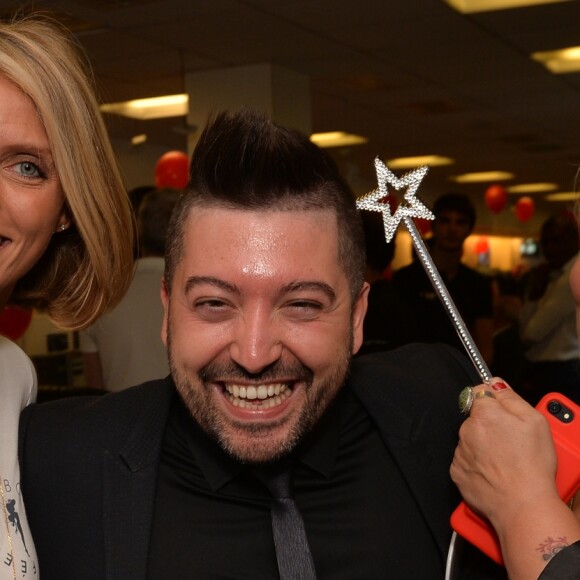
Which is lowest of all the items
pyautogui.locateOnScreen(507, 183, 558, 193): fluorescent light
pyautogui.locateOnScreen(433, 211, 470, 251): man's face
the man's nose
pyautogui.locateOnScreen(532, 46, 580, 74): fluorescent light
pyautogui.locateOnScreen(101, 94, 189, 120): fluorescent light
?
the man's nose

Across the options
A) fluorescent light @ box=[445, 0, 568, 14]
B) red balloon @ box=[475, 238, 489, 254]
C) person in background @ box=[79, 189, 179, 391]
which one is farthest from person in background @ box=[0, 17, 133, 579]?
red balloon @ box=[475, 238, 489, 254]

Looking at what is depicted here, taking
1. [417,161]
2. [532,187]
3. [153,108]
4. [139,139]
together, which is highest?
[153,108]

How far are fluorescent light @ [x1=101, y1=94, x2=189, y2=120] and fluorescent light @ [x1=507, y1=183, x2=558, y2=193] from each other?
25.6 ft

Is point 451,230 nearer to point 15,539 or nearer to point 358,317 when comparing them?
point 358,317

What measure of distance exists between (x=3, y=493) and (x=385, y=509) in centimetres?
55

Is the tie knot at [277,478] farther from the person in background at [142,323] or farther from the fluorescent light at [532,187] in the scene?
the fluorescent light at [532,187]

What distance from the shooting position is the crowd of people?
1.26 meters

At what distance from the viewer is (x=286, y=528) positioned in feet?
4.34

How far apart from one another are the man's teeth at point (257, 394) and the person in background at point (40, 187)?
0.31 metres

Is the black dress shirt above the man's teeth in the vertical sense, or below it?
below

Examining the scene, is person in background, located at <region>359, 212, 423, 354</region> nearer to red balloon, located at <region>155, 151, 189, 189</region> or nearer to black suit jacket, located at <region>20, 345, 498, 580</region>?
black suit jacket, located at <region>20, 345, 498, 580</region>

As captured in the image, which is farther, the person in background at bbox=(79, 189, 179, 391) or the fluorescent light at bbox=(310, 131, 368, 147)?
the fluorescent light at bbox=(310, 131, 368, 147)

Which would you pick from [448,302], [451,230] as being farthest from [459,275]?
[448,302]

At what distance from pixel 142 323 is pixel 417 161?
8103 millimetres
